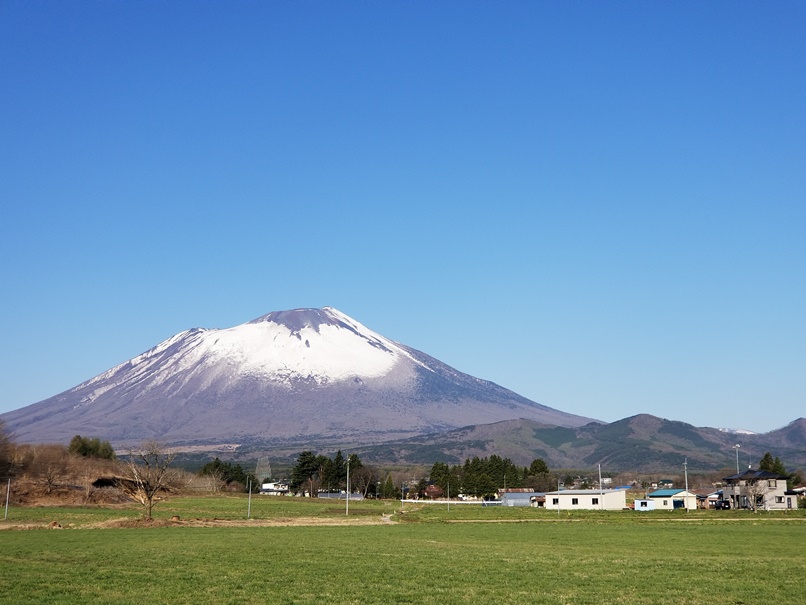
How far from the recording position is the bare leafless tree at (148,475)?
59.2m

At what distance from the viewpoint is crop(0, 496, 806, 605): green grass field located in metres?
19.0

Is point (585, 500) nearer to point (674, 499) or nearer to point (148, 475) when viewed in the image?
point (674, 499)

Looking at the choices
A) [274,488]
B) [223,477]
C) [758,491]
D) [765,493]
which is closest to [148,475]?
[758,491]

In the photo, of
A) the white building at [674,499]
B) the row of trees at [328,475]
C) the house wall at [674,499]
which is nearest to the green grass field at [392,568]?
the house wall at [674,499]

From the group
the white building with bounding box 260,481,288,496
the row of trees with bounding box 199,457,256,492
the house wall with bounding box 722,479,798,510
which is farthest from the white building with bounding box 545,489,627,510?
the white building with bounding box 260,481,288,496

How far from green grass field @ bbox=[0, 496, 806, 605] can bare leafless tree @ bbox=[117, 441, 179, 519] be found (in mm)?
18759

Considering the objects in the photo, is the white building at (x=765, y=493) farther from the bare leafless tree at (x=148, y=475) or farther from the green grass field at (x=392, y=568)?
the bare leafless tree at (x=148, y=475)

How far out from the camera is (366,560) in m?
26.9

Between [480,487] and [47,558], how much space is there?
104 meters

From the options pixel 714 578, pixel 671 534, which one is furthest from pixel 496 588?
pixel 671 534

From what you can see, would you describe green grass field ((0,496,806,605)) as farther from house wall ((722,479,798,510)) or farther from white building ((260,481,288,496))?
white building ((260,481,288,496))

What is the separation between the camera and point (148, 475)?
223 feet

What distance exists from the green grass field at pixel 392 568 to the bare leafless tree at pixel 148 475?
18.8 metres

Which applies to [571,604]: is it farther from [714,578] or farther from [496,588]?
[714,578]
